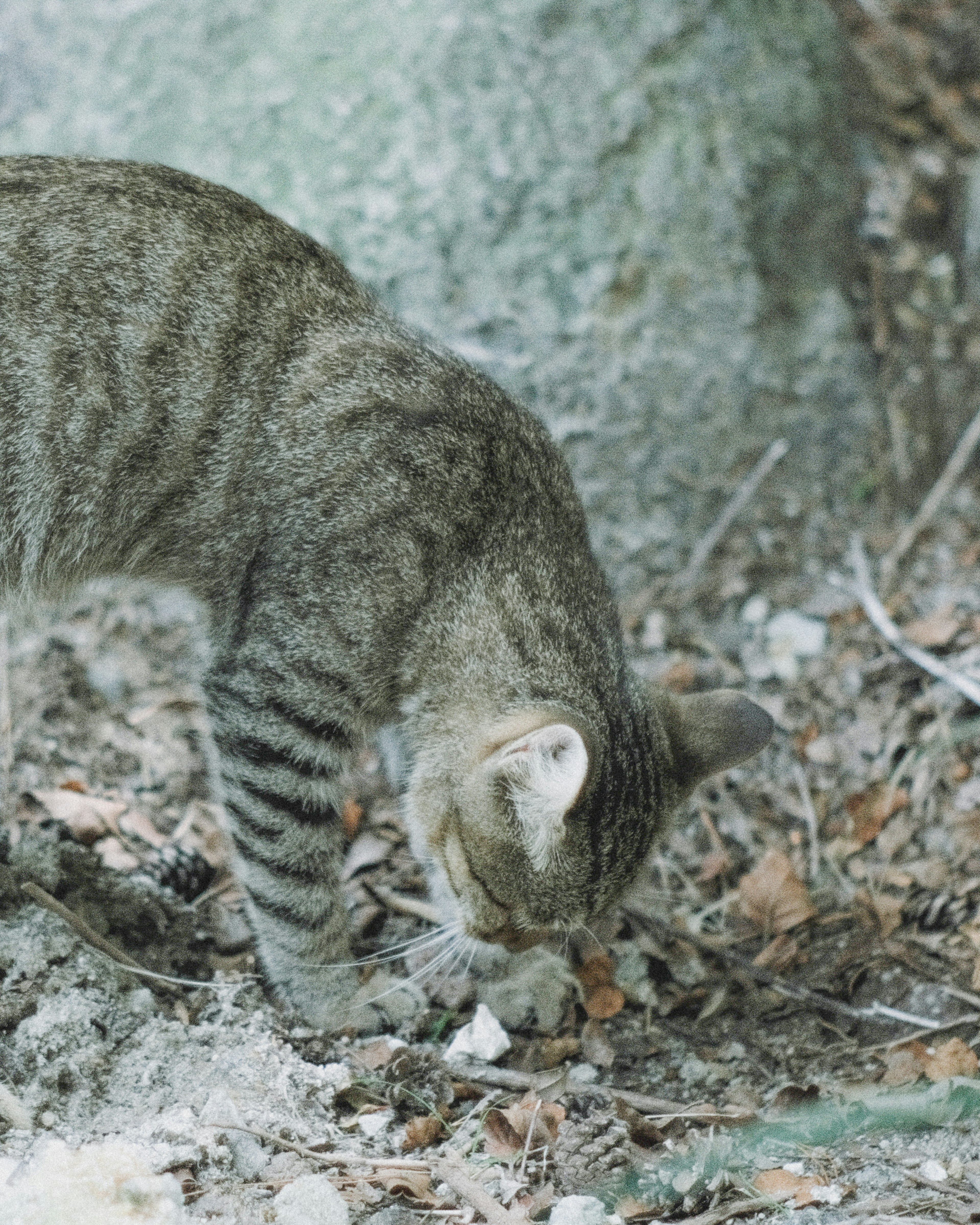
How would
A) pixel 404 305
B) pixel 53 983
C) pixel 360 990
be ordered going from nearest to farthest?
pixel 53 983
pixel 360 990
pixel 404 305

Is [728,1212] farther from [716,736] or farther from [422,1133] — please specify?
[716,736]

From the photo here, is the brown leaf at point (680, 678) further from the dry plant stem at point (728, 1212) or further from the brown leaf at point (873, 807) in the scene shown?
the dry plant stem at point (728, 1212)

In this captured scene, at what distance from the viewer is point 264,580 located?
3721 mm

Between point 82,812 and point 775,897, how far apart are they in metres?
2.42

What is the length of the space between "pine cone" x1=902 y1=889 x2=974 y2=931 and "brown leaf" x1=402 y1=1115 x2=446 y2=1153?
1.79 meters

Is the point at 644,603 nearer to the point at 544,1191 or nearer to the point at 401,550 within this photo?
the point at 401,550

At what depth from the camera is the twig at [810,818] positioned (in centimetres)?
451

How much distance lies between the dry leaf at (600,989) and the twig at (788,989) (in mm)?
240

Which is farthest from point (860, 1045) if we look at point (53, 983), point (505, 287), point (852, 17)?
point (852, 17)

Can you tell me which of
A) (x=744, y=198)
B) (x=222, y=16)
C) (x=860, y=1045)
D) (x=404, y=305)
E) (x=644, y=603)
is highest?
(x=222, y=16)

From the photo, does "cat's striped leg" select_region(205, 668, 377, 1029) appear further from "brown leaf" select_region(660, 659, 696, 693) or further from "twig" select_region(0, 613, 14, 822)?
"brown leaf" select_region(660, 659, 696, 693)

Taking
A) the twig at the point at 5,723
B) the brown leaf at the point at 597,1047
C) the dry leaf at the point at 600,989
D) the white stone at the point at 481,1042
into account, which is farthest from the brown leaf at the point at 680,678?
the twig at the point at 5,723

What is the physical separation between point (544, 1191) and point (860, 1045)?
133 cm

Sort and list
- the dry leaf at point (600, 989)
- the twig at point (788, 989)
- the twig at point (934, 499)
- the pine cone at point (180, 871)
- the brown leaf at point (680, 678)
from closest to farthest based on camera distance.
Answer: the twig at point (788, 989) → the dry leaf at point (600, 989) → the pine cone at point (180, 871) → the brown leaf at point (680, 678) → the twig at point (934, 499)
